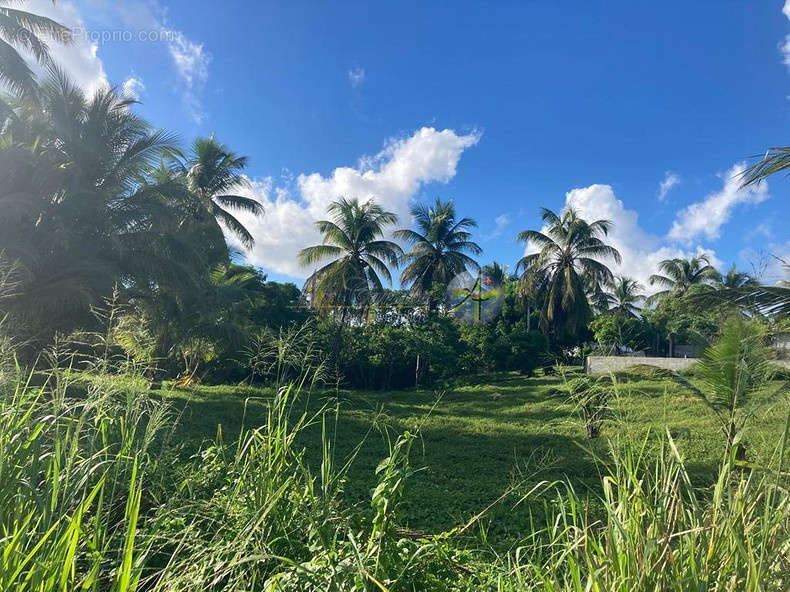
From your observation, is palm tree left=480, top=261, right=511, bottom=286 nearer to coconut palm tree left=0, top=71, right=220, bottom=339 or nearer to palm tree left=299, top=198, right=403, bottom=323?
palm tree left=299, top=198, right=403, bottom=323

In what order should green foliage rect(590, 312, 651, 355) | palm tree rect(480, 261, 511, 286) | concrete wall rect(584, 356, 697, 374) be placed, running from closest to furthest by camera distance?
1. concrete wall rect(584, 356, 697, 374)
2. green foliage rect(590, 312, 651, 355)
3. palm tree rect(480, 261, 511, 286)

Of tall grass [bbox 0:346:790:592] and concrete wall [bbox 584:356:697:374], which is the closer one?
tall grass [bbox 0:346:790:592]

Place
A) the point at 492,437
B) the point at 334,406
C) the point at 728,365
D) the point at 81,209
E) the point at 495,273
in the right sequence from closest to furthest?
the point at 334,406 < the point at 728,365 < the point at 492,437 < the point at 81,209 < the point at 495,273

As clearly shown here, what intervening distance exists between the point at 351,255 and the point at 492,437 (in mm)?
11813

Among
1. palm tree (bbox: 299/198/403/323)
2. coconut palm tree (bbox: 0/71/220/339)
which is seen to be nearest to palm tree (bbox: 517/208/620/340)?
palm tree (bbox: 299/198/403/323)

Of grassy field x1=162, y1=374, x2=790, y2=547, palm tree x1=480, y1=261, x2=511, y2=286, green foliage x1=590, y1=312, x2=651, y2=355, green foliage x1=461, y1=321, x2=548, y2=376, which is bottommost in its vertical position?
grassy field x1=162, y1=374, x2=790, y2=547

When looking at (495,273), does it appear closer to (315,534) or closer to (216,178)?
(216,178)

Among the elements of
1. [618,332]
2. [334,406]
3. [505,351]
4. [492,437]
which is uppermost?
[618,332]

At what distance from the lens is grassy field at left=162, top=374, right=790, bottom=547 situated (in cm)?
228

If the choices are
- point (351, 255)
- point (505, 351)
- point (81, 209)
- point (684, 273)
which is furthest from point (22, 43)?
point (684, 273)

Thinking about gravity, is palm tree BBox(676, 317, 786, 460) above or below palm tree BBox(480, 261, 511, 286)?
below

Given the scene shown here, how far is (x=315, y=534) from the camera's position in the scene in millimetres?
1838

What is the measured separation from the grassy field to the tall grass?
23 cm

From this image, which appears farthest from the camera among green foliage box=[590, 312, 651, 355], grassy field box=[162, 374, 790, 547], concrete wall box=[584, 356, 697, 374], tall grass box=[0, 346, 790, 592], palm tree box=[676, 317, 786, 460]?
green foliage box=[590, 312, 651, 355]
